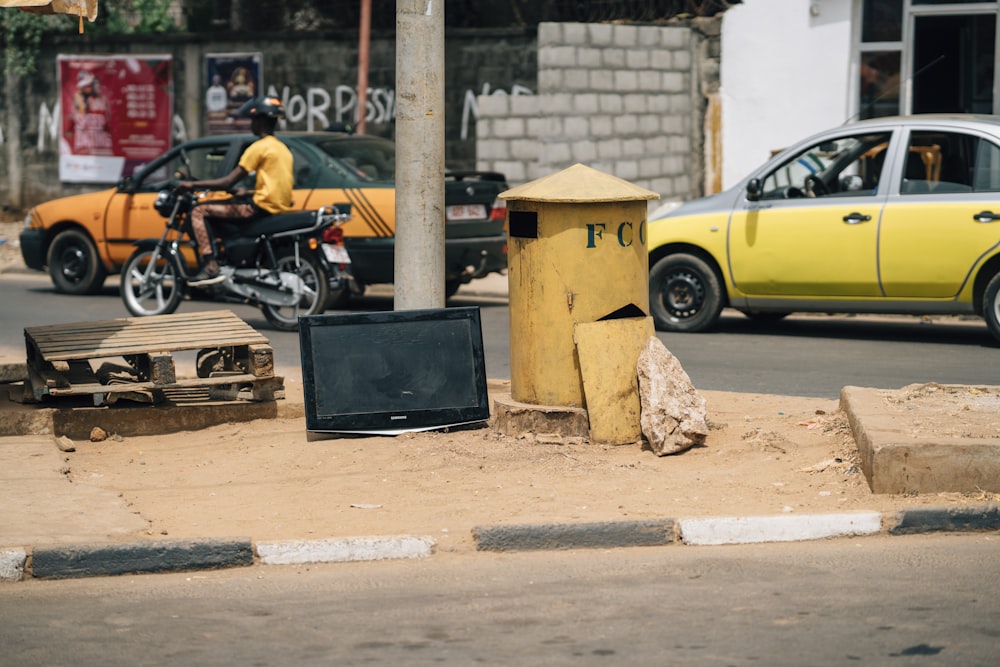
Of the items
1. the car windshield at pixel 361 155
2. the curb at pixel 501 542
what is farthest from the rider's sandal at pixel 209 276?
the curb at pixel 501 542

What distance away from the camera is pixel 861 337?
12.5 metres

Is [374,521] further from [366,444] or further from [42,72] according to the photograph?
[42,72]

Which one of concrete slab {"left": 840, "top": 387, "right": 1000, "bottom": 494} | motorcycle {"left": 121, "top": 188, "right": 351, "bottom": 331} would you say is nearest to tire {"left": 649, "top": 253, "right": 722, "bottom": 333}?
motorcycle {"left": 121, "top": 188, "right": 351, "bottom": 331}

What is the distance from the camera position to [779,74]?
1775 cm

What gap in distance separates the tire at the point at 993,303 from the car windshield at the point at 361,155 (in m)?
5.51

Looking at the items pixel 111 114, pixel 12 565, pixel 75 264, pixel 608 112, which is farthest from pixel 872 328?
pixel 111 114

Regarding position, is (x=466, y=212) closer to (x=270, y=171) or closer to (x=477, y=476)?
(x=270, y=171)

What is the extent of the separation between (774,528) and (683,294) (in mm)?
6573

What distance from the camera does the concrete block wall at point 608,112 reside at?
1616 centimetres

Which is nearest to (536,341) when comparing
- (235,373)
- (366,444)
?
(366,444)

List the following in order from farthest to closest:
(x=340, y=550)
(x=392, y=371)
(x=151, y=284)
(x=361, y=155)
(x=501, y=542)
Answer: (x=361, y=155), (x=151, y=284), (x=392, y=371), (x=501, y=542), (x=340, y=550)

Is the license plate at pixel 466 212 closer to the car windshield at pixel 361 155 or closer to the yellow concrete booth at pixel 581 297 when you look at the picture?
the car windshield at pixel 361 155

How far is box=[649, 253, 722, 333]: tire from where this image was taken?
40.7 feet

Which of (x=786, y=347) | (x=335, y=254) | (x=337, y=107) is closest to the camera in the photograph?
(x=786, y=347)
